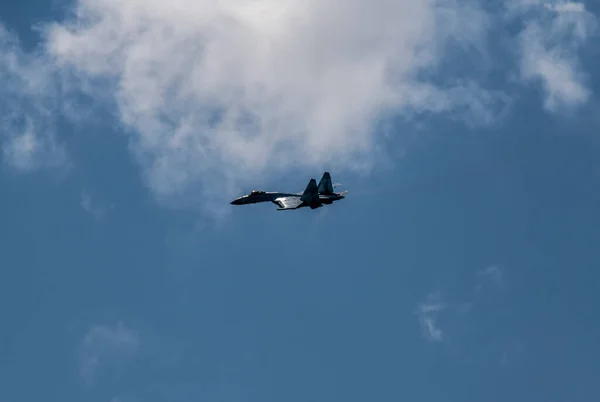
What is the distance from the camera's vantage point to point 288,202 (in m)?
175

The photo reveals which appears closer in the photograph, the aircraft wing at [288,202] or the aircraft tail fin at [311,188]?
the aircraft tail fin at [311,188]

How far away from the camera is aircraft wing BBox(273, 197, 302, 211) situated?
169500 millimetres

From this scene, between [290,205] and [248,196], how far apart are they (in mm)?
16319

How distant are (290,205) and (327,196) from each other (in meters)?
7.08

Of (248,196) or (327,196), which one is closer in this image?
(327,196)

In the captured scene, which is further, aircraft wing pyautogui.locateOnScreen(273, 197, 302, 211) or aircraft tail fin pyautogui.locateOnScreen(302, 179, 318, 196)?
aircraft wing pyautogui.locateOnScreen(273, 197, 302, 211)

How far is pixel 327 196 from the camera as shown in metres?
169

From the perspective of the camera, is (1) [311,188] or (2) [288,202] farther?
(2) [288,202]

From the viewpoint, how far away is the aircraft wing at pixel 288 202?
169500 mm

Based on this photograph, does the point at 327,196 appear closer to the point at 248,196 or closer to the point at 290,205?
the point at 290,205

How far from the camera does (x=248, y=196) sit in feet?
609

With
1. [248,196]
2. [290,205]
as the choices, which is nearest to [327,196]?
[290,205]

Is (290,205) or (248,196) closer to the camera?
(290,205)
